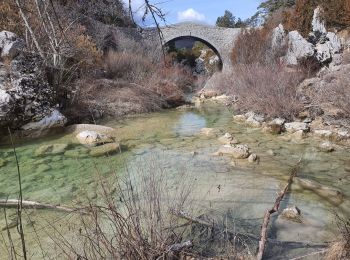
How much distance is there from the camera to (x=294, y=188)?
16.8ft

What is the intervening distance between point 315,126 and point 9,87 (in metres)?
7.63

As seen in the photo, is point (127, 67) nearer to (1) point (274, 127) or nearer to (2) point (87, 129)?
(2) point (87, 129)

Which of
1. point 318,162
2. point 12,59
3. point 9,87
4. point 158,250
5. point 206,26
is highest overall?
point 206,26

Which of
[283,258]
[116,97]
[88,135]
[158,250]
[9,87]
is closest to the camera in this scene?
[158,250]

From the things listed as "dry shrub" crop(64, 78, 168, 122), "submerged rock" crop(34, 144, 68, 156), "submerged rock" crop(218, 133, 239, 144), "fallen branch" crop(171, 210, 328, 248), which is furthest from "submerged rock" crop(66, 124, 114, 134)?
"fallen branch" crop(171, 210, 328, 248)

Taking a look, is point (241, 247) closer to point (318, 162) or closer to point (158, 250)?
point (158, 250)

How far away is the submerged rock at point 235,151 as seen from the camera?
21.6 feet

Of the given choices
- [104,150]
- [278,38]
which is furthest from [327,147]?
[278,38]

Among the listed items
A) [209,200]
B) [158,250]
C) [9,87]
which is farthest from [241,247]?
[9,87]

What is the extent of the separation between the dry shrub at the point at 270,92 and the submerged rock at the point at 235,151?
12.7 feet

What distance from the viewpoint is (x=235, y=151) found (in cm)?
670

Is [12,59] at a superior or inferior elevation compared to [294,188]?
superior

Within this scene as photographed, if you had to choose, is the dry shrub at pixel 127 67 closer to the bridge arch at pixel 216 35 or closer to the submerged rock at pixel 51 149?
the submerged rock at pixel 51 149

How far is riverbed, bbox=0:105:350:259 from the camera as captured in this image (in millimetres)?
4098
